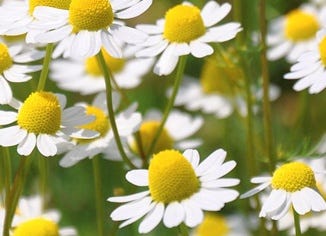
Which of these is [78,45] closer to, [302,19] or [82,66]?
[82,66]

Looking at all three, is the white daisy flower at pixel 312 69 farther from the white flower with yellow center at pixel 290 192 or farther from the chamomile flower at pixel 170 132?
the chamomile flower at pixel 170 132

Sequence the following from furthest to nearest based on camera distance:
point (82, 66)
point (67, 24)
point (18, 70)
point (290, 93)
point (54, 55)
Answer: point (290, 93), point (82, 66), point (54, 55), point (18, 70), point (67, 24)

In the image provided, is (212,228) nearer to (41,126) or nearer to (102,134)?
(102,134)

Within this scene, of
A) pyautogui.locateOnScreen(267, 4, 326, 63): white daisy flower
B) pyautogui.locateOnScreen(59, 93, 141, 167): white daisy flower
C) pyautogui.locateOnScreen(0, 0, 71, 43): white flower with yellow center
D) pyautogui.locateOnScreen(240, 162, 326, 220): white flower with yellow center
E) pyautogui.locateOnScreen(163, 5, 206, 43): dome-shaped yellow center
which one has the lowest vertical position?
pyautogui.locateOnScreen(267, 4, 326, 63): white daisy flower

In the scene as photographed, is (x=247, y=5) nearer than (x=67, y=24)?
No

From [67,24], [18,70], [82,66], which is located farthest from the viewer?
[82,66]

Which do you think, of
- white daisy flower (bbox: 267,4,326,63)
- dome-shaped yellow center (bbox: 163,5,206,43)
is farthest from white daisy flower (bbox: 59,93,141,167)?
white daisy flower (bbox: 267,4,326,63)

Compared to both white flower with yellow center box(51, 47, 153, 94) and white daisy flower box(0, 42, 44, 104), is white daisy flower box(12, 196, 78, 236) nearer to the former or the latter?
white daisy flower box(0, 42, 44, 104)

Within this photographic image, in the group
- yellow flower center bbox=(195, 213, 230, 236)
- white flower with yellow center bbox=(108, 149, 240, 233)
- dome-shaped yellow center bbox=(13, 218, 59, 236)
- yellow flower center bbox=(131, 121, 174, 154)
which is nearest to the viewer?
white flower with yellow center bbox=(108, 149, 240, 233)

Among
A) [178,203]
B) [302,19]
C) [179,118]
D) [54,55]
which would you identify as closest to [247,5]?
[302,19]
